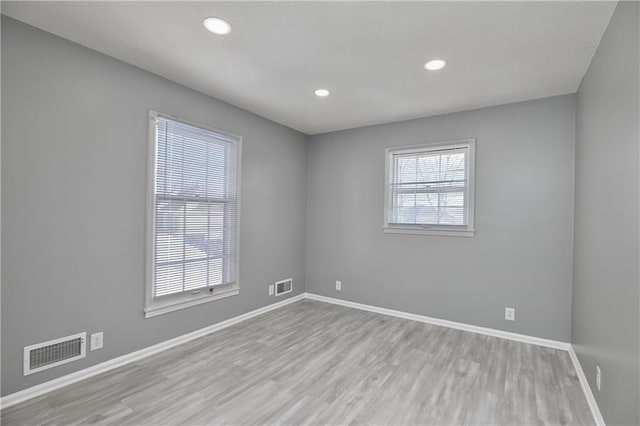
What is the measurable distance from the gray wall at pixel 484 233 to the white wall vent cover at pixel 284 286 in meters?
0.58

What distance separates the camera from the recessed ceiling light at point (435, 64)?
2461 mm

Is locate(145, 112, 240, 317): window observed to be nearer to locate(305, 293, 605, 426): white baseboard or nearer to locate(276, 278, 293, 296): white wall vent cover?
locate(276, 278, 293, 296): white wall vent cover

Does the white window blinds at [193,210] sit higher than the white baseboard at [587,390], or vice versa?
the white window blinds at [193,210]

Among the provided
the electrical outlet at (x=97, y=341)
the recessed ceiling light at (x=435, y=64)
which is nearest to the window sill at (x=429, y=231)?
the recessed ceiling light at (x=435, y=64)

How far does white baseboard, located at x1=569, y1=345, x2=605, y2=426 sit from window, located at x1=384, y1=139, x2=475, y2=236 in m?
1.45

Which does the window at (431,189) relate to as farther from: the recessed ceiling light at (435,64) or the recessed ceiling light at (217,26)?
the recessed ceiling light at (217,26)

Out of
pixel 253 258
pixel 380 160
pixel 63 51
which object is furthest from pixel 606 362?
pixel 63 51

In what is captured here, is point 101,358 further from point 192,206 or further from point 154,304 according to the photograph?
point 192,206

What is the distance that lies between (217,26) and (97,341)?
2.57m

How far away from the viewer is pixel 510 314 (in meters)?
3.29

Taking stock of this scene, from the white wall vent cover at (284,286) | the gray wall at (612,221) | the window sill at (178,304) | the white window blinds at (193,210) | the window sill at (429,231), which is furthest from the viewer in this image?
the white wall vent cover at (284,286)

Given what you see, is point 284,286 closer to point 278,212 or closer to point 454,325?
point 278,212

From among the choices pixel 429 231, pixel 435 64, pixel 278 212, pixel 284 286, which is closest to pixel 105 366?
pixel 284 286

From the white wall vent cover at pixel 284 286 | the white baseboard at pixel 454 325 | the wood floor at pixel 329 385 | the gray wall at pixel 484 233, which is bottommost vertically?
the wood floor at pixel 329 385
